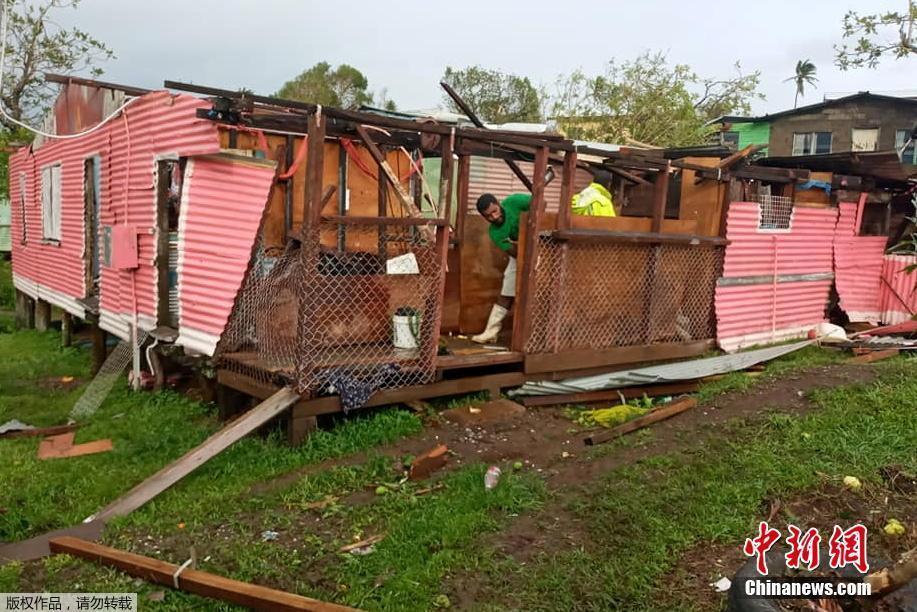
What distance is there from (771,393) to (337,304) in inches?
166

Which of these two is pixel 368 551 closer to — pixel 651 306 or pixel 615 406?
pixel 615 406

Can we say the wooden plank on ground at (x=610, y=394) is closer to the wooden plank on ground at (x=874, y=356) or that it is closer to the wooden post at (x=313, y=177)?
the wooden plank on ground at (x=874, y=356)

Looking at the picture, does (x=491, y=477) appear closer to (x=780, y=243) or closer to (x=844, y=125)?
(x=780, y=243)

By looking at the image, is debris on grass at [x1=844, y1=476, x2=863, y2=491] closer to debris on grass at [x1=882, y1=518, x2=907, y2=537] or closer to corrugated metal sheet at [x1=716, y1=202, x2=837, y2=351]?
debris on grass at [x1=882, y1=518, x2=907, y2=537]

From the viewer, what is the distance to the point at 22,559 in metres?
4.19

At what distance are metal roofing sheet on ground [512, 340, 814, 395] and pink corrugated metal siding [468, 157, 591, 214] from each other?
8.44ft

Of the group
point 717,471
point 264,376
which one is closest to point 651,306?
point 717,471

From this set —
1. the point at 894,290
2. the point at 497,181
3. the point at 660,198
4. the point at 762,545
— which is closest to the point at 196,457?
the point at 762,545

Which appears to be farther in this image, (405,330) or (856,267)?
(856,267)

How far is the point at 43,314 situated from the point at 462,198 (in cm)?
898

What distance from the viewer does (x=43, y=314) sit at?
12.6m

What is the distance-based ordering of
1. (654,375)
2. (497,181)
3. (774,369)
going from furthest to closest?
(497,181), (774,369), (654,375)

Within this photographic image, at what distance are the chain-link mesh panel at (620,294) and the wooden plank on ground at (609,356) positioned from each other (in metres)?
0.08

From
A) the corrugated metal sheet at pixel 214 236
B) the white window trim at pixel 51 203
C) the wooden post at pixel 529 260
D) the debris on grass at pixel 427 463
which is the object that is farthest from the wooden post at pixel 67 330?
the debris on grass at pixel 427 463
